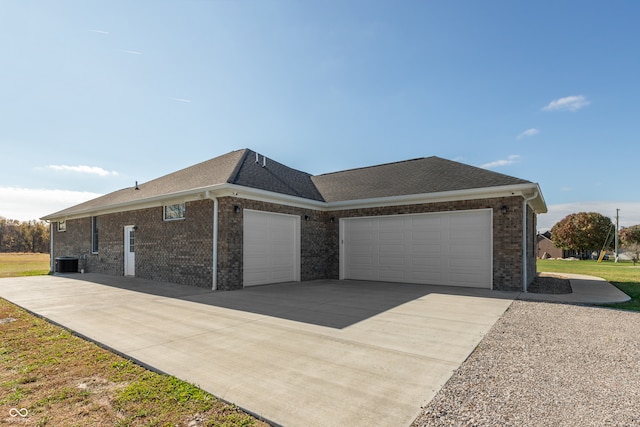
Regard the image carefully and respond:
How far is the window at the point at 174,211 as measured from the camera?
37.4 ft

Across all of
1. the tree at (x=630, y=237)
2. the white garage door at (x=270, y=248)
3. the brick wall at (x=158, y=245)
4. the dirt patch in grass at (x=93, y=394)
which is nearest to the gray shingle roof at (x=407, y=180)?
the white garage door at (x=270, y=248)

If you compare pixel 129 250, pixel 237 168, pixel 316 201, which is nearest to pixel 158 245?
pixel 129 250

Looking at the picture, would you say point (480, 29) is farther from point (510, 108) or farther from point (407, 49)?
point (510, 108)

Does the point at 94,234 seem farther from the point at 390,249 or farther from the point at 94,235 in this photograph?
the point at 390,249

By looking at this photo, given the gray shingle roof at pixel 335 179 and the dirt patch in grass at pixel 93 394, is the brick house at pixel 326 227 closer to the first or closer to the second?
the gray shingle roof at pixel 335 179

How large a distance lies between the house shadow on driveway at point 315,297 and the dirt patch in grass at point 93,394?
9.57ft

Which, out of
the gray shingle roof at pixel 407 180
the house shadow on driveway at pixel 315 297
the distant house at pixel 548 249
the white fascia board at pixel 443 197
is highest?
the gray shingle roof at pixel 407 180

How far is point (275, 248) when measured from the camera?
1159cm

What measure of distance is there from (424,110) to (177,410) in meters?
13.3

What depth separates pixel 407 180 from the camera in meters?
12.6

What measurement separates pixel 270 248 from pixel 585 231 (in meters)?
52.9

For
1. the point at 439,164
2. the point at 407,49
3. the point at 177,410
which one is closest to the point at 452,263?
the point at 439,164

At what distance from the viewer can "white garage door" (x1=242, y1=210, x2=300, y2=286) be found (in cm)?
1055

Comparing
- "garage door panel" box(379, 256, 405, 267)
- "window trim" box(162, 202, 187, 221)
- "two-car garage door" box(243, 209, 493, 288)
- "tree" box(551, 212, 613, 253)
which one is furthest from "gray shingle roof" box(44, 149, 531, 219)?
"tree" box(551, 212, 613, 253)
